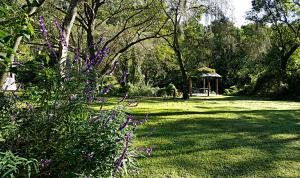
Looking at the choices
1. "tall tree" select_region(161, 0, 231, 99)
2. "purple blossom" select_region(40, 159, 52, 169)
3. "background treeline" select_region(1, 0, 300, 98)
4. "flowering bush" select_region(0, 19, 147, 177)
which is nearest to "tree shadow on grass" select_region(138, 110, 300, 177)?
"background treeline" select_region(1, 0, 300, 98)

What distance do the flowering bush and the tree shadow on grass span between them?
6.57 feet

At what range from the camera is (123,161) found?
4.62 ft

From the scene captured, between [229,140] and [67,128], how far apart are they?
3693 millimetres

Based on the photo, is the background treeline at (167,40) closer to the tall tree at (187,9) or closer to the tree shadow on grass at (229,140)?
the tall tree at (187,9)

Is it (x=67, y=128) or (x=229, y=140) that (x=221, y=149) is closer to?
(x=229, y=140)

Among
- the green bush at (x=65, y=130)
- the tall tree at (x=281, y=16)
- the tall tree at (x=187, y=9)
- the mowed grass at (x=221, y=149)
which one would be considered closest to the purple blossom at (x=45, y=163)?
the green bush at (x=65, y=130)

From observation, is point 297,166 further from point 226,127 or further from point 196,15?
point 196,15

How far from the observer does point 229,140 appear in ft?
15.6

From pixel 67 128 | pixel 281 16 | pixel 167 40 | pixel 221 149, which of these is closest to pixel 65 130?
pixel 67 128

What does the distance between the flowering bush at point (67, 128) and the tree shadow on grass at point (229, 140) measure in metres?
2.00

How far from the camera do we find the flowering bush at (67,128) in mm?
1422

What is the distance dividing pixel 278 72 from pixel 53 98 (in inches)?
817

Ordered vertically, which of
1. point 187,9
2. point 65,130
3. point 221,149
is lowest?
point 221,149

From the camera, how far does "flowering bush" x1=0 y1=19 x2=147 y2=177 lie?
4.66 ft
